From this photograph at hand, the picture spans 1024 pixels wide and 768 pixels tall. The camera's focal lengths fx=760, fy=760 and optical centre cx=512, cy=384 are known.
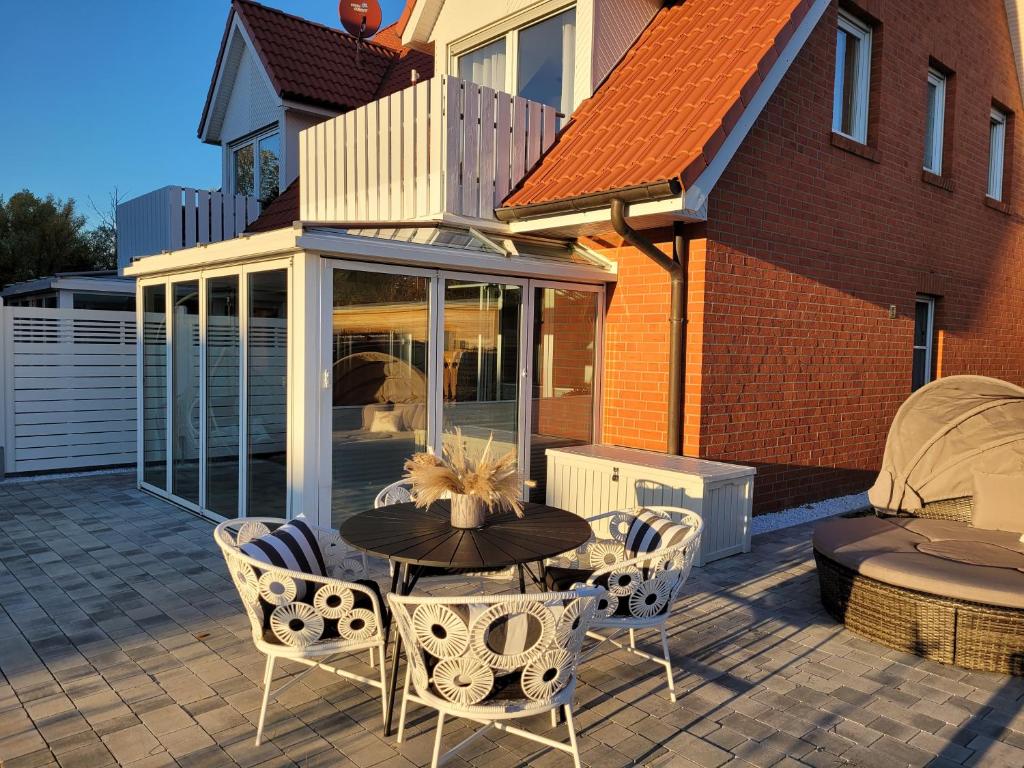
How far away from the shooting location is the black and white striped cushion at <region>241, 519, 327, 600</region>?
3.69 metres

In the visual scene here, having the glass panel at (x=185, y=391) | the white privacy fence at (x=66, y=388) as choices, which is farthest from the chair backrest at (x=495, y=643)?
the white privacy fence at (x=66, y=388)

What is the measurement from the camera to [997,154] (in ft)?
39.2

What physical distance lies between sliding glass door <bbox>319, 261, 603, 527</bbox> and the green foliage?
868 inches

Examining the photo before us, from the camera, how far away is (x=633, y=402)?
765 cm

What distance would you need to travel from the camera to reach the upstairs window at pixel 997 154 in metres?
11.9

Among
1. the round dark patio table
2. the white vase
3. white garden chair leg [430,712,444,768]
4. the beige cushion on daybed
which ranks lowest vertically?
white garden chair leg [430,712,444,768]

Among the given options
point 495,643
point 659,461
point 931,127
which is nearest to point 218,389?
point 659,461

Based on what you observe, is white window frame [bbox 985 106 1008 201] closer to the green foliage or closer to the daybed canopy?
the daybed canopy

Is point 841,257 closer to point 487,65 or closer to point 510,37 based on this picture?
point 510,37

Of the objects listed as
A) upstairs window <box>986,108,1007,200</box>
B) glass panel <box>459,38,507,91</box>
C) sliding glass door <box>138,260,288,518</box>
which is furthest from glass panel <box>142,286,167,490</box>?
upstairs window <box>986,108,1007,200</box>

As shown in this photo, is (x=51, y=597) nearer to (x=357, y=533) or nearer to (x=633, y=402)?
(x=357, y=533)

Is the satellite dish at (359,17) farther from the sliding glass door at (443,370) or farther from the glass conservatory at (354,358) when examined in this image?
the sliding glass door at (443,370)

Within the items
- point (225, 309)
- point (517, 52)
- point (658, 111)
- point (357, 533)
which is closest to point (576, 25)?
point (517, 52)

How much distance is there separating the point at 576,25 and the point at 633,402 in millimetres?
4219
